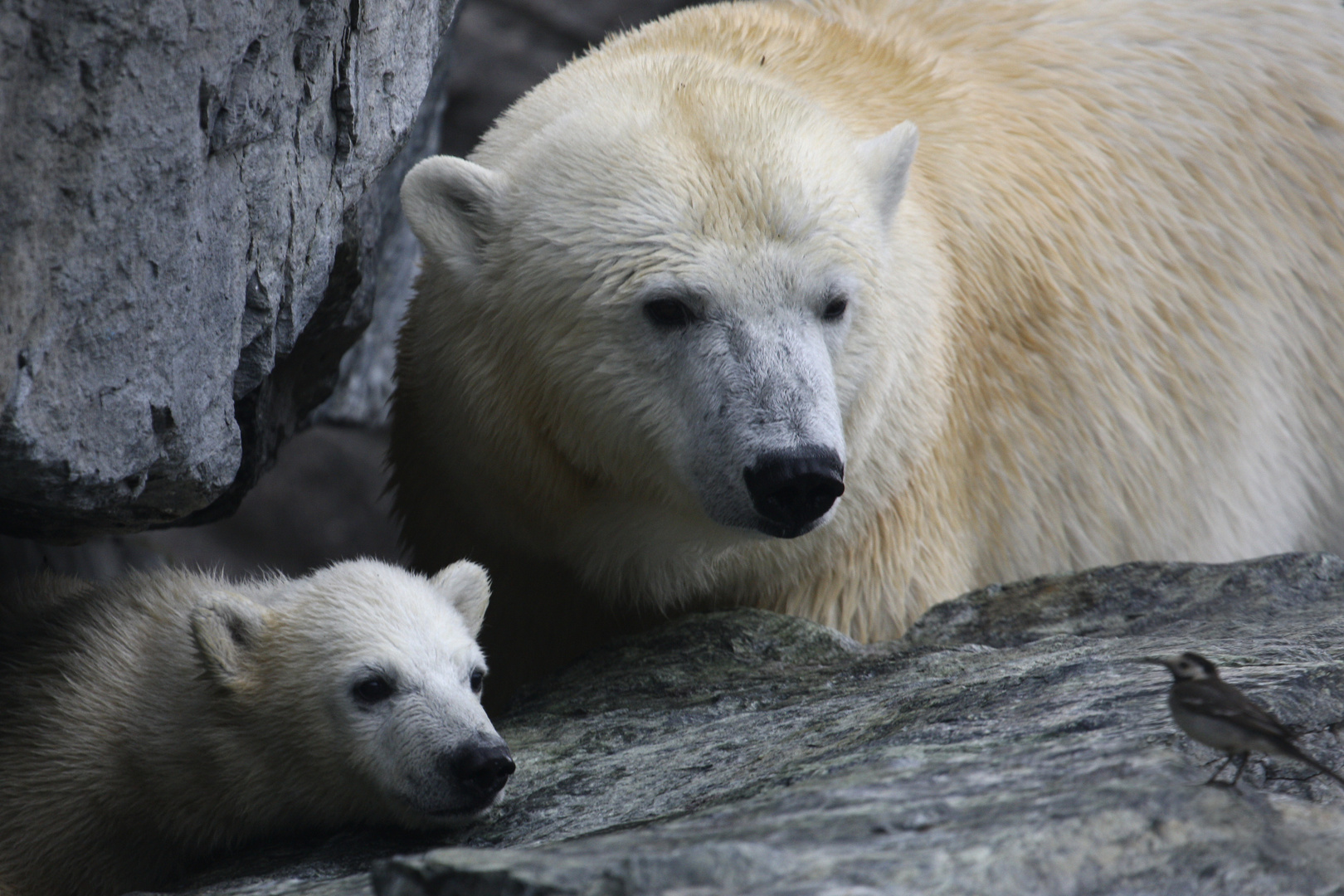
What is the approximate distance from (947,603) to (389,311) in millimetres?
3748

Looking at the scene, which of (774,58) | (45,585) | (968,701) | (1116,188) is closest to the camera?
(968,701)

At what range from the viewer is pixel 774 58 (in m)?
3.57

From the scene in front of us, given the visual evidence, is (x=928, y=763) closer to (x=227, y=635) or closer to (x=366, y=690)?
(x=366, y=690)

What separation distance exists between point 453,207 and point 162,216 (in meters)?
1.07

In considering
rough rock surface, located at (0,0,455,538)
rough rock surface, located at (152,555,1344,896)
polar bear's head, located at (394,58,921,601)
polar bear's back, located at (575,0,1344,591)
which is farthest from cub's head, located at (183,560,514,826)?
polar bear's back, located at (575,0,1344,591)

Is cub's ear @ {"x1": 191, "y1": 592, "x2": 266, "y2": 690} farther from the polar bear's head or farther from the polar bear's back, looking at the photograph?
the polar bear's back

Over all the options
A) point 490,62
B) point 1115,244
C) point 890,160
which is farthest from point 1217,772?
point 490,62

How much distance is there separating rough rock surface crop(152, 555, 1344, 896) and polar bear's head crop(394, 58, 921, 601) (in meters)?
0.38

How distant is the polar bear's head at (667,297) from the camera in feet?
9.02

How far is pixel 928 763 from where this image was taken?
6.35ft

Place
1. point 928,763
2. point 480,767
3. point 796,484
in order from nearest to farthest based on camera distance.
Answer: point 928,763
point 480,767
point 796,484

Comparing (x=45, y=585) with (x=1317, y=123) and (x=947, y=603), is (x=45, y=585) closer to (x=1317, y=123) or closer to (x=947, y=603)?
(x=947, y=603)

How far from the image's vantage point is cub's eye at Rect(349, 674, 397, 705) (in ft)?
8.21

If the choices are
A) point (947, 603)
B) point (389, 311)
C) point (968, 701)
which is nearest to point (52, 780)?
point (968, 701)
